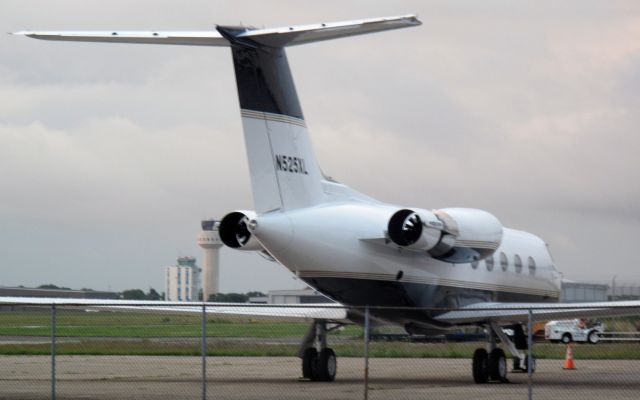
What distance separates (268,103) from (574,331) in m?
32.0

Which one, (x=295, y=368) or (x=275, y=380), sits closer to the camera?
(x=275, y=380)

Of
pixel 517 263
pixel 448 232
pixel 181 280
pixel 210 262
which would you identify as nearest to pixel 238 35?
pixel 448 232

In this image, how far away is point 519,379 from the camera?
24828 millimetres

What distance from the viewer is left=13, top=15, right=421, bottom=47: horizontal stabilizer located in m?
18.4

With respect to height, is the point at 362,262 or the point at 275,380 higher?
the point at 362,262

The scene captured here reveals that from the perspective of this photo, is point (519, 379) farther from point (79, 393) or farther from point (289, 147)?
point (79, 393)

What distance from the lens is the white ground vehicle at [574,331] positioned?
48688 millimetres

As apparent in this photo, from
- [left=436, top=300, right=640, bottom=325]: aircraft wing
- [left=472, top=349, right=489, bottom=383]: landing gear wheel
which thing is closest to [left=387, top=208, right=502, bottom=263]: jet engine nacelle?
[left=436, top=300, right=640, bottom=325]: aircraft wing

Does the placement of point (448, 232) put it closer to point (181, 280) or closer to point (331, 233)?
point (331, 233)

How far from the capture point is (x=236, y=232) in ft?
70.5

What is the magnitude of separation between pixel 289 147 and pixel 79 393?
5768 millimetres

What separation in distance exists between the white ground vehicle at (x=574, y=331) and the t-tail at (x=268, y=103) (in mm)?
30136

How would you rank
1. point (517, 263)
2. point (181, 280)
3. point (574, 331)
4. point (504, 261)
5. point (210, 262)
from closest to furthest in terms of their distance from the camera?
1. point (504, 261)
2. point (517, 263)
3. point (574, 331)
4. point (210, 262)
5. point (181, 280)

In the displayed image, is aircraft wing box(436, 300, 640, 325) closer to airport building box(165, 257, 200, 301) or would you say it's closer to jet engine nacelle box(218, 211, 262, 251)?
jet engine nacelle box(218, 211, 262, 251)
